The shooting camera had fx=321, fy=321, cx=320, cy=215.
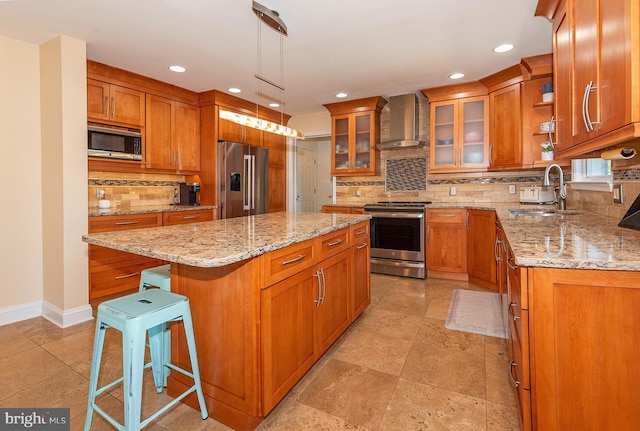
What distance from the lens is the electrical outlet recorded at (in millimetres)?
2068

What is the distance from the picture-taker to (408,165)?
472 cm

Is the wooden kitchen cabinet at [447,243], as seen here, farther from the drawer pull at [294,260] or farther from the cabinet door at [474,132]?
the drawer pull at [294,260]

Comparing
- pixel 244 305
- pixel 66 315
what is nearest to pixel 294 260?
pixel 244 305

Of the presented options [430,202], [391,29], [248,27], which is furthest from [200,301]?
[430,202]

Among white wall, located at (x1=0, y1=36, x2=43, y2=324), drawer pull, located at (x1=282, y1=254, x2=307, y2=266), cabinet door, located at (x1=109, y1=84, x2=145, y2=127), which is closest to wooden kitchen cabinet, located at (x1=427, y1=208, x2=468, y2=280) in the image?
drawer pull, located at (x1=282, y1=254, x2=307, y2=266)

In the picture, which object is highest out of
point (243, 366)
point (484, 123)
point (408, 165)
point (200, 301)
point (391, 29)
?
point (391, 29)

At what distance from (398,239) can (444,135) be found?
1508 mm

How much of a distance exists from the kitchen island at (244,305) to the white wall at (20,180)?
196 cm

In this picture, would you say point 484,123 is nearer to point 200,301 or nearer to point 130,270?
point 200,301

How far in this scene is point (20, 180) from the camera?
2.85m

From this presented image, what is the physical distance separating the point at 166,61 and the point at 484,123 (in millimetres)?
3711

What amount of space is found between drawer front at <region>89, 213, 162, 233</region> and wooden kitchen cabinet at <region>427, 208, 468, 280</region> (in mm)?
3234

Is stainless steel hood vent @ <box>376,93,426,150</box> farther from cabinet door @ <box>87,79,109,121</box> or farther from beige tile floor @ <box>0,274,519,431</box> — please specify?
cabinet door @ <box>87,79,109,121</box>

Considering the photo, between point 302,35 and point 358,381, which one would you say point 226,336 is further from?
point 302,35
